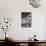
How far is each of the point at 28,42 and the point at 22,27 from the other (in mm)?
490

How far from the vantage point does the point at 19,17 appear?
314 centimetres

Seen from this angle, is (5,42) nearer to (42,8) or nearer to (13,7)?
(13,7)

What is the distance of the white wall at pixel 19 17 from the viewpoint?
311cm

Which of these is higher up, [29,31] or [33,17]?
[33,17]

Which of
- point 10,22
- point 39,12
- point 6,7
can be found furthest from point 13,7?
point 39,12

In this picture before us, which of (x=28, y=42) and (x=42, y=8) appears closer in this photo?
(x=28, y=42)

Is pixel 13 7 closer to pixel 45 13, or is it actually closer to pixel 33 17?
pixel 33 17

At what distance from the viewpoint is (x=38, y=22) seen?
10.4ft

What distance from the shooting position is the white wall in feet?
10.2

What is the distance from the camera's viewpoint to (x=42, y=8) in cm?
317

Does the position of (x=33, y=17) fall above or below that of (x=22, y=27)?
above

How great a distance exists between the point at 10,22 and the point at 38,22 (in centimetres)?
71

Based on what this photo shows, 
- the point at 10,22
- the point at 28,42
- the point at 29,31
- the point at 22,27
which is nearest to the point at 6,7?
the point at 10,22

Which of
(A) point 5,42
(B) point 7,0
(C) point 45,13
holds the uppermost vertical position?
(B) point 7,0
